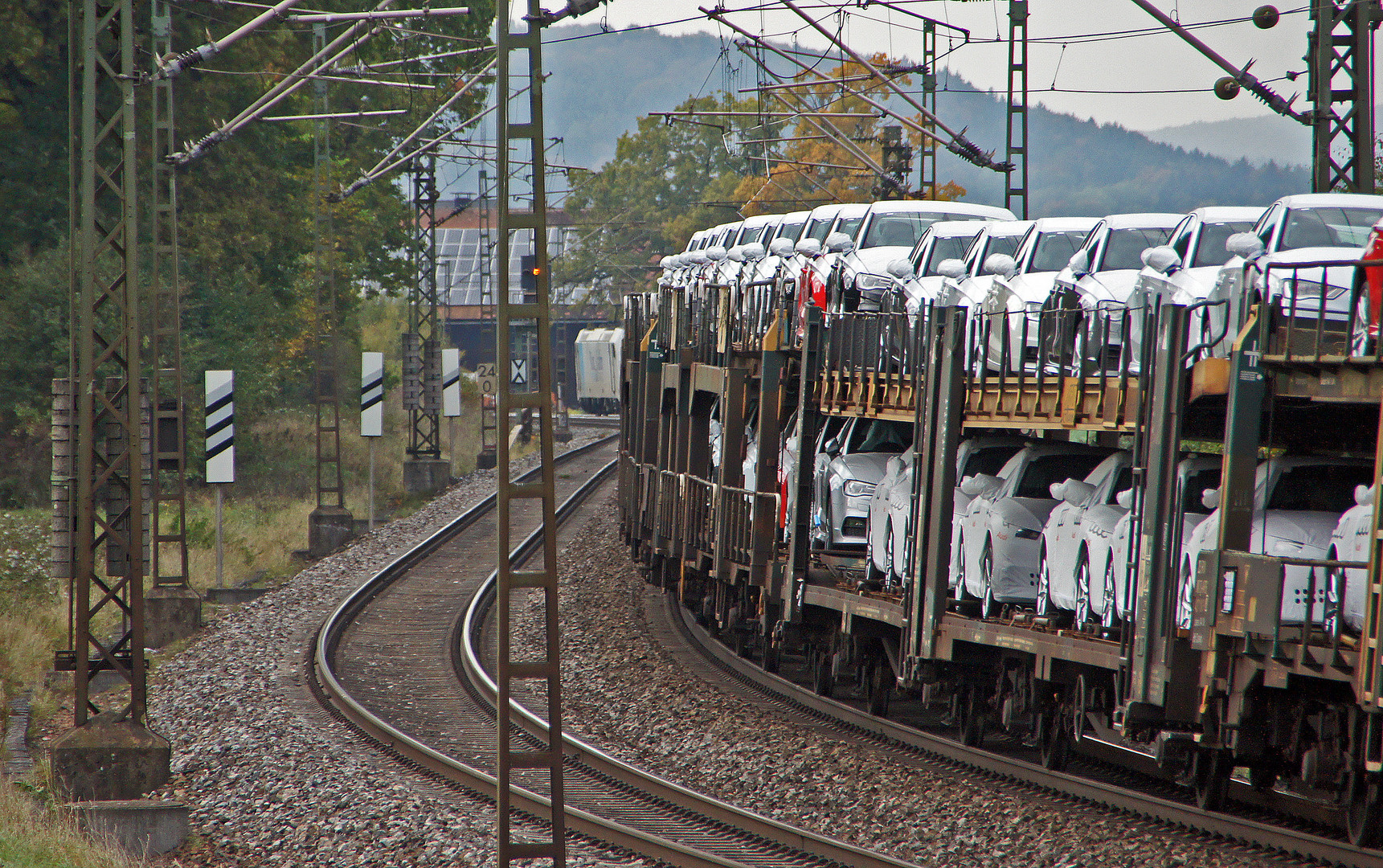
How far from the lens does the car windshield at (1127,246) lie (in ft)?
44.1

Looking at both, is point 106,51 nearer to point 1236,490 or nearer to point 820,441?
point 820,441

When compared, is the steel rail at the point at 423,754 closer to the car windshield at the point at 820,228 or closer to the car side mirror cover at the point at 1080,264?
the car side mirror cover at the point at 1080,264

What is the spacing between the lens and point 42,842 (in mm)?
11070

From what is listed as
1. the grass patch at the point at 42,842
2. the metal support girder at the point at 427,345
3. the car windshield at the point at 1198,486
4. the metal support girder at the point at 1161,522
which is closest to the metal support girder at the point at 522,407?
the metal support girder at the point at 1161,522

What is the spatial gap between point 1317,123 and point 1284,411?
5.99 meters

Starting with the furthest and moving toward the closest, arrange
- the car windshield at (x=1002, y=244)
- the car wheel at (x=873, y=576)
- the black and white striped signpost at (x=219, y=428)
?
the black and white striped signpost at (x=219, y=428), the car windshield at (x=1002, y=244), the car wheel at (x=873, y=576)

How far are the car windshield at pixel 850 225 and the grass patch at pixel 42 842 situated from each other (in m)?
11.5

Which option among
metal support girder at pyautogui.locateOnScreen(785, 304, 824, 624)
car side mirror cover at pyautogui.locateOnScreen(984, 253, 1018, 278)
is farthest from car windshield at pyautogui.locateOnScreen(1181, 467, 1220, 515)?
metal support girder at pyautogui.locateOnScreen(785, 304, 824, 624)

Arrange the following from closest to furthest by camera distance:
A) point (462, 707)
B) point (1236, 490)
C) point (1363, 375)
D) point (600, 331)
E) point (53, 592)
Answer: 1. point (1363, 375)
2. point (1236, 490)
3. point (462, 707)
4. point (53, 592)
5. point (600, 331)

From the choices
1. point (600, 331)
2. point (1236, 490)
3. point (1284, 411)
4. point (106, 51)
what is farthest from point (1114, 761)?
point (600, 331)

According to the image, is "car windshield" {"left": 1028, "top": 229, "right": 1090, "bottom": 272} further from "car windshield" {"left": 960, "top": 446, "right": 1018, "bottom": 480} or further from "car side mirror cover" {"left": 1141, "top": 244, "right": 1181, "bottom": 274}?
"car side mirror cover" {"left": 1141, "top": 244, "right": 1181, "bottom": 274}

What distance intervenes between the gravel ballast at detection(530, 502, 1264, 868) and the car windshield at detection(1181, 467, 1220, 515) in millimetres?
2161

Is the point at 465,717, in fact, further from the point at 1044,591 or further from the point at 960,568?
the point at 1044,591

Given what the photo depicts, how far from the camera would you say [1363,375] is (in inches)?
324
